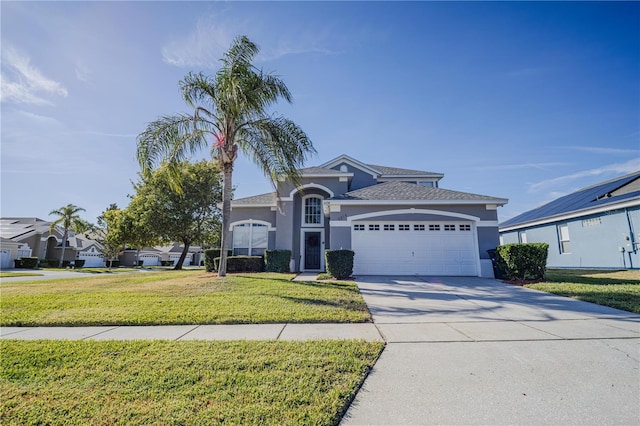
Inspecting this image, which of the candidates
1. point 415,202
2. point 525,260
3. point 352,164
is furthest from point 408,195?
point 352,164

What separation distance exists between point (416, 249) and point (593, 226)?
1107cm

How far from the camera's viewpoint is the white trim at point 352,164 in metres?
18.1

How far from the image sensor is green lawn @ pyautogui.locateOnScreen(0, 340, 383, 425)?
2207 mm

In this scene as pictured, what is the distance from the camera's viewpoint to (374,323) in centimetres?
490

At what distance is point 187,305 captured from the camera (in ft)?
20.6

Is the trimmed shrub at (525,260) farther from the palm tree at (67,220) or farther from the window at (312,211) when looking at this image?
the palm tree at (67,220)

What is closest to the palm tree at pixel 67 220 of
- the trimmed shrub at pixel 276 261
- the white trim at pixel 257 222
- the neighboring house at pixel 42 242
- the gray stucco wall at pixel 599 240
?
the neighboring house at pixel 42 242

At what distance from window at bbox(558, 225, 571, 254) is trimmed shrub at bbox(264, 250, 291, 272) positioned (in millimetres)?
16974

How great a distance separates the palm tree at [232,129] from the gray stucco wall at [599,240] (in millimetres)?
15439

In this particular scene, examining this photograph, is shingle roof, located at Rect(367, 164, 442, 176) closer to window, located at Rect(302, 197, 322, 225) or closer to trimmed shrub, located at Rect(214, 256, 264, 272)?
window, located at Rect(302, 197, 322, 225)

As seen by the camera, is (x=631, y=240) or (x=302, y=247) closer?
(x=631, y=240)

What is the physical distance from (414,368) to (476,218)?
432 inches

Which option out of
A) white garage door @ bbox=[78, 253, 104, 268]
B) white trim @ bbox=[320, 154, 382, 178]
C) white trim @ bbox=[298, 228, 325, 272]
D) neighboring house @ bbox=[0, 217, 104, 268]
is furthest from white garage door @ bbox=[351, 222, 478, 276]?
white garage door @ bbox=[78, 253, 104, 268]

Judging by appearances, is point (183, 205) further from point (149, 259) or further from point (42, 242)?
point (149, 259)
